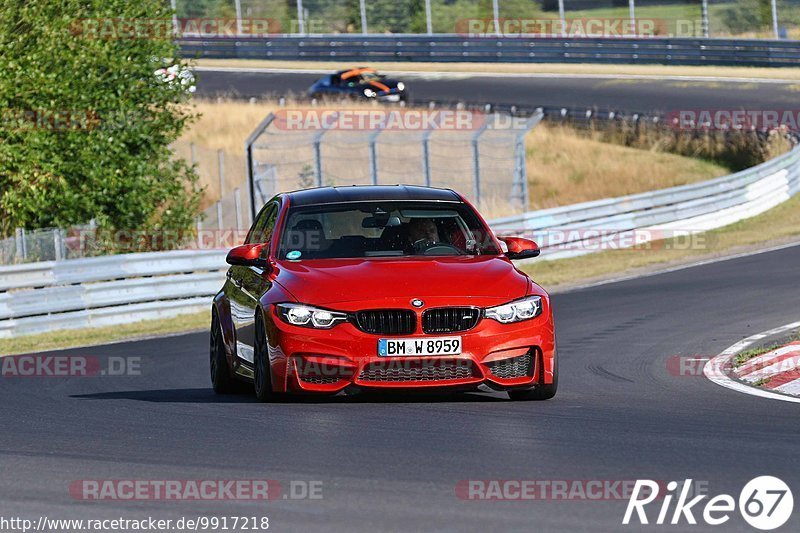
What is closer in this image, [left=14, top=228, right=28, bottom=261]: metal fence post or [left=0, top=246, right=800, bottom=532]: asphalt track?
[left=0, top=246, right=800, bottom=532]: asphalt track

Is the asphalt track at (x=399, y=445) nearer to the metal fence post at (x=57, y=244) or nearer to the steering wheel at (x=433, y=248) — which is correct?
the steering wheel at (x=433, y=248)

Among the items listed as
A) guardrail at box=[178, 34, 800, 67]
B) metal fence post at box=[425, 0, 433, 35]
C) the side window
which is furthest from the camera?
metal fence post at box=[425, 0, 433, 35]

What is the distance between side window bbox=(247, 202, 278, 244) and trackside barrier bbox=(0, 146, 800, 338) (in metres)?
8.10

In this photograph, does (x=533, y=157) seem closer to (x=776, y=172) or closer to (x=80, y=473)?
(x=776, y=172)

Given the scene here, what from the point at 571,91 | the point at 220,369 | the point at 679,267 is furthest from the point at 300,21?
the point at 220,369

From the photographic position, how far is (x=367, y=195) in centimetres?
1047

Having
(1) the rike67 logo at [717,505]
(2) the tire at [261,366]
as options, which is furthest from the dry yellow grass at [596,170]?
(1) the rike67 logo at [717,505]

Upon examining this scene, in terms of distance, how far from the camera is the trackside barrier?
743 inches

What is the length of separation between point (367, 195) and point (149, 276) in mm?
10716

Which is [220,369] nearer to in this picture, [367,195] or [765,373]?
[367,195]

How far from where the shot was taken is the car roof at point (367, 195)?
10.4 metres

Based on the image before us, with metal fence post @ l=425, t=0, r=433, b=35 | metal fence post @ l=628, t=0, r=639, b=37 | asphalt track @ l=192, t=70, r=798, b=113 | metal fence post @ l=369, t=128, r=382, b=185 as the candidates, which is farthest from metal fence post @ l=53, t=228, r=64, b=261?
metal fence post @ l=425, t=0, r=433, b=35

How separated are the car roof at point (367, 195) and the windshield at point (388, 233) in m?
0.05

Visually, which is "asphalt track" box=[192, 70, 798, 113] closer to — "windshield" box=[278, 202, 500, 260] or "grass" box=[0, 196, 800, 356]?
"grass" box=[0, 196, 800, 356]
